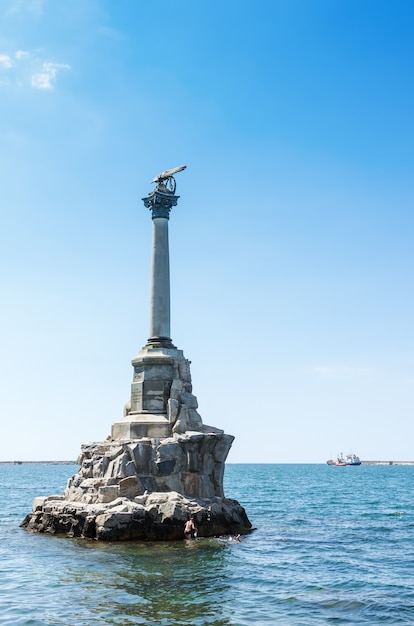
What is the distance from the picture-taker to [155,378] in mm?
31875

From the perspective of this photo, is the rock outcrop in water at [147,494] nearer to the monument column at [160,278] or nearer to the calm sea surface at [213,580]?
the calm sea surface at [213,580]

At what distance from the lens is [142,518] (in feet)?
86.0

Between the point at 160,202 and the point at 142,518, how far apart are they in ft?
48.2

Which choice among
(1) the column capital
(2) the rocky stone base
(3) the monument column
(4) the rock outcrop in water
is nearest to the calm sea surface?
(2) the rocky stone base

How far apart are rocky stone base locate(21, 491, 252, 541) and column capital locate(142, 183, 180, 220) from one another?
42.8 ft

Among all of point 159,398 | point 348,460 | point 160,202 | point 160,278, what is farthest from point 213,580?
point 348,460

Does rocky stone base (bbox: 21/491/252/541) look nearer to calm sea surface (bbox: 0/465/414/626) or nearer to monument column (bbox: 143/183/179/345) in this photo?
calm sea surface (bbox: 0/465/414/626)

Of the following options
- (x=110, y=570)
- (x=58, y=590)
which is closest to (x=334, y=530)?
(x=110, y=570)

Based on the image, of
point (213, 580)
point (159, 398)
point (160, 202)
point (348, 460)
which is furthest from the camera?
point (348, 460)

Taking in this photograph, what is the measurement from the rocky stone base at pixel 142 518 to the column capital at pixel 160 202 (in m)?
13.0

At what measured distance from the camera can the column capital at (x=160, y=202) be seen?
33.4 metres

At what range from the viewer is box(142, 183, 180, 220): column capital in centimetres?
3338

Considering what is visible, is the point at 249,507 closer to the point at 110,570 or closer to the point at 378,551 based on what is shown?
the point at 378,551

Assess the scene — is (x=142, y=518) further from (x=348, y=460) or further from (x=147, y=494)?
(x=348, y=460)
